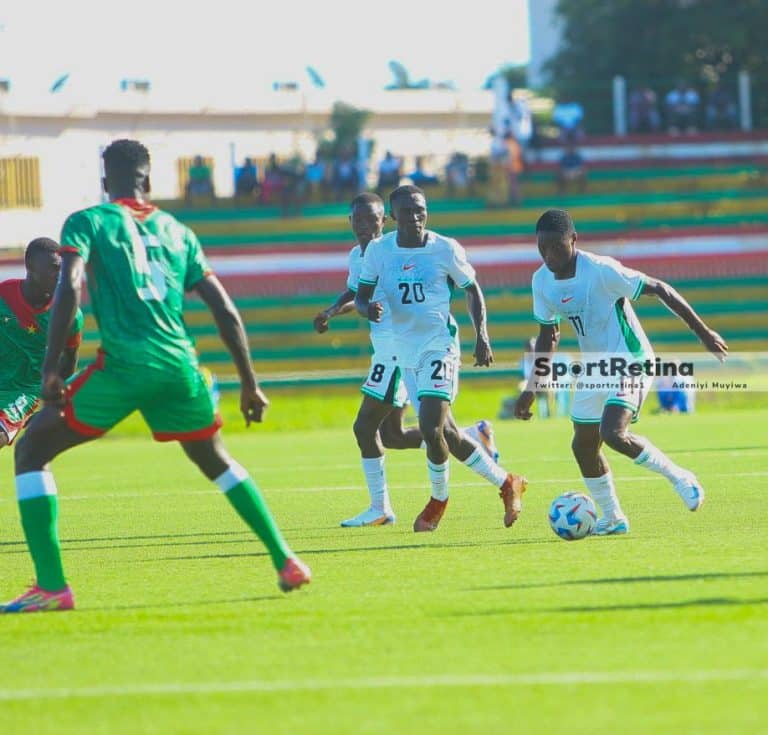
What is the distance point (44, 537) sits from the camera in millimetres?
8500

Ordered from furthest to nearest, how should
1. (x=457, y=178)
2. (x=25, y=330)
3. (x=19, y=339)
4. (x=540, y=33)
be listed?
1. (x=540, y=33)
2. (x=457, y=178)
3. (x=19, y=339)
4. (x=25, y=330)

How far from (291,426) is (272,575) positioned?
864 inches

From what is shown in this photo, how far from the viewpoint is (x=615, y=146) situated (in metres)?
46.6

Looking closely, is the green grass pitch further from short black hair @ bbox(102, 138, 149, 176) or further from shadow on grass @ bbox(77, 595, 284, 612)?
short black hair @ bbox(102, 138, 149, 176)

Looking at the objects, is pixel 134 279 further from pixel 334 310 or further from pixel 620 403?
pixel 334 310

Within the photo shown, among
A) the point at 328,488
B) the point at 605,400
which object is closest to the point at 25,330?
the point at 605,400

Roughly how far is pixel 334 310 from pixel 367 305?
3.79ft

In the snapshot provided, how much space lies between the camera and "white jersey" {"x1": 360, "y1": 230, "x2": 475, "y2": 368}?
1202 centimetres

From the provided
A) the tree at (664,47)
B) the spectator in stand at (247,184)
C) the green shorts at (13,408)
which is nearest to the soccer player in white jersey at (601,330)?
the green shorts at (13,408)

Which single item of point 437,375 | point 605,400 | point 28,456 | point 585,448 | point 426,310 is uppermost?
point 426,310

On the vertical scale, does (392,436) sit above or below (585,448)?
below

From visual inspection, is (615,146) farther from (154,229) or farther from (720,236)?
(154,229)

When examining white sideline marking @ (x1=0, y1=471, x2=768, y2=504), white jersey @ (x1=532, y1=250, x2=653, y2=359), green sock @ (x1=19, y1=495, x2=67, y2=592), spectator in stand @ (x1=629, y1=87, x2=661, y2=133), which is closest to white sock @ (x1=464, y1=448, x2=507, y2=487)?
white jersey @ (x1=532, y1=250, x2=653, y2=359)

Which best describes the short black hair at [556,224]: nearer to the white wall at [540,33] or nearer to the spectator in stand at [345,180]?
the spectator in stand at [345,180]
